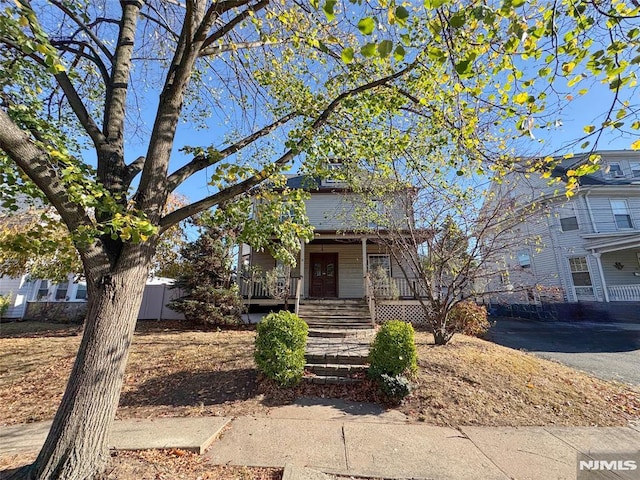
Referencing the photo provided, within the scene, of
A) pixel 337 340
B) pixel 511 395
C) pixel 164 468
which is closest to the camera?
pixel 164 468

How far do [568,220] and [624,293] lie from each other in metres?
4.75

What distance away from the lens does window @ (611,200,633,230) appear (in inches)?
658

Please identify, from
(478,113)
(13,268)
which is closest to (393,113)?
(478,113)

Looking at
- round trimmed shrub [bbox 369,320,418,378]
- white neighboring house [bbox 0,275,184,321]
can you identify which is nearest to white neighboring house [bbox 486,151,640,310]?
round trimmed shrub [bbox 369,320,418,378]

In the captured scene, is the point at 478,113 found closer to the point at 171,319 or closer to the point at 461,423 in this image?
the point at 461,423

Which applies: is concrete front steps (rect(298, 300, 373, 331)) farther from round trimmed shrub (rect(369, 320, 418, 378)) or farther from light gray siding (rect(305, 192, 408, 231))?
round trimmed shrub (rect(369, 320, 418, 378))

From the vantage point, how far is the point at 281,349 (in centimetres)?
547

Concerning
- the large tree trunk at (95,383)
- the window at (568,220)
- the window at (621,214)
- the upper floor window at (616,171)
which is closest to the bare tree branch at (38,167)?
the large tree trunk at (95,383)

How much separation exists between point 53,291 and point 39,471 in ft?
65.0

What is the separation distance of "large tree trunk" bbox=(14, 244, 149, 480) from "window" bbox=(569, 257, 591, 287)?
21334 millimetres

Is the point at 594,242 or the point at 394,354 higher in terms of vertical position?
the point at 594,242

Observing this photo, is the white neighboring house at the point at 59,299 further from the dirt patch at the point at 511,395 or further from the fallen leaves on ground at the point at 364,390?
the dirt patch at the point at 511,395

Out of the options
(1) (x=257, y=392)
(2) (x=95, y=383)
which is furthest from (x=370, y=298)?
(2) (x=95, y=383)

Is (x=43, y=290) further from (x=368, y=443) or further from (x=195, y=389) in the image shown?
(x=368, y=443)
